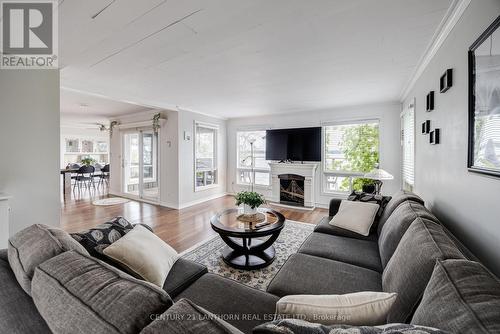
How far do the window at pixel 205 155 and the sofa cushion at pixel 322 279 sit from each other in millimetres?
4384

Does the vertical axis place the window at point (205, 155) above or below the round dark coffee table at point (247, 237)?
above

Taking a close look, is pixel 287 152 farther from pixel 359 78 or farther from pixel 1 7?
pixel 1 7

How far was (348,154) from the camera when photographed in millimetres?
4906

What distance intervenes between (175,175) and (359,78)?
4.21 metres

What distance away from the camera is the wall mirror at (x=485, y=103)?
111 centimetres

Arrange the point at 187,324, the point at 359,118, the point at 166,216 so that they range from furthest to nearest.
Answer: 1. the point at 359,118
2. the point at 166,216
3. the point at 187,324

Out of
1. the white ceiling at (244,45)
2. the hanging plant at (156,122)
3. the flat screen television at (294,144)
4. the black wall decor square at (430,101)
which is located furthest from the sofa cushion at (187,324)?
the hanging plant at (156,122)

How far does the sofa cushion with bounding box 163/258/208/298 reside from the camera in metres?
1.31

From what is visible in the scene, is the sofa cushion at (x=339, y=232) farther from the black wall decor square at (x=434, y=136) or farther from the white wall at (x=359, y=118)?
the white wall at (x=359, y=118)

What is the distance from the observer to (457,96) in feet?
5.32

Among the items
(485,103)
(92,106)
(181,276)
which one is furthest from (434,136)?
(92,106)

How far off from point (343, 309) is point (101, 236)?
151 cm

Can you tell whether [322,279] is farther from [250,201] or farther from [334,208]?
[334,208]

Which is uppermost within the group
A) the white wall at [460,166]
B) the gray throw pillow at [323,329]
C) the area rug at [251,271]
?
the white wall at [460,166]
